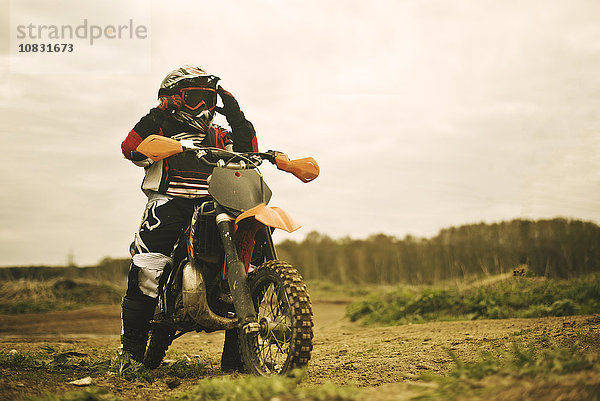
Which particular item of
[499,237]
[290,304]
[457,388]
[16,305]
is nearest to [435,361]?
[290,304]

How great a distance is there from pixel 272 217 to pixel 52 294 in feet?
47.8

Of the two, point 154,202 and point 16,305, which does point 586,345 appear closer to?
point 154,202

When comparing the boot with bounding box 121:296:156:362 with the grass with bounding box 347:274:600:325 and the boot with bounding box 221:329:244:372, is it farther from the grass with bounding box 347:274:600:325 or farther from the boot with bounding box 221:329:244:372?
the grass with bounding box 347:274:600:325

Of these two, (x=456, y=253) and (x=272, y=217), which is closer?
(x=272, y=217)

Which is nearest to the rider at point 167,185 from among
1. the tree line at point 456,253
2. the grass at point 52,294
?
the tree line at point 456,253

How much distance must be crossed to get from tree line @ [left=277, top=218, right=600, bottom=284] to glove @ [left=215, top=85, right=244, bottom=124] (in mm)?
7658

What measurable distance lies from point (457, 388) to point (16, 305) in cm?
1540

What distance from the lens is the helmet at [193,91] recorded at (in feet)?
15.5

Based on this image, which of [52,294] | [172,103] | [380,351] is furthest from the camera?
[52,294]

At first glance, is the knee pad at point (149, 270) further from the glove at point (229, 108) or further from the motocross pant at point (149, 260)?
the glove at point (229, 108)

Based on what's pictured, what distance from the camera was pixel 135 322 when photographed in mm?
4641

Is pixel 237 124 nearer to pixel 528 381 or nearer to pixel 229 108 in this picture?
pixel 229 108

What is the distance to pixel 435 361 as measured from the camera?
4793 millimetres

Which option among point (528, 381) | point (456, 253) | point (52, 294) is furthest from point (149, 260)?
point (456, 253)
